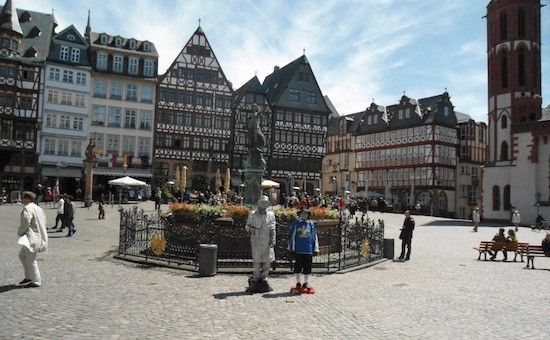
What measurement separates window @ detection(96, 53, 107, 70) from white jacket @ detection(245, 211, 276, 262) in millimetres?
46149

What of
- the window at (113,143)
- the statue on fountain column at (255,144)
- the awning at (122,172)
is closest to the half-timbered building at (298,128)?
the awning at (122,172)

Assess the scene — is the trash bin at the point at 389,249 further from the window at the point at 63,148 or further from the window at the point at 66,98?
the window at the point at 66,98

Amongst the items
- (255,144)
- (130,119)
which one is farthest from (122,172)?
(255,144)

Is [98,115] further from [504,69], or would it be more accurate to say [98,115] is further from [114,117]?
[504,69]

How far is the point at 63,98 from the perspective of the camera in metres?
49.3

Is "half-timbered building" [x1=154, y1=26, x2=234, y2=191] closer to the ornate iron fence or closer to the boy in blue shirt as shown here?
the ornate iron fence

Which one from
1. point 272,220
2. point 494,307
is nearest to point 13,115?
point 272,220

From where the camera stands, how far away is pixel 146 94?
5250cm

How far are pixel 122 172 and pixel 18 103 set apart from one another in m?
11.6

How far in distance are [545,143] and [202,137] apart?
33739mm

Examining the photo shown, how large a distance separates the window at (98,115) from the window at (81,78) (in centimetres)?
280

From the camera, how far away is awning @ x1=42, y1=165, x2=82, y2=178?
47188 mm

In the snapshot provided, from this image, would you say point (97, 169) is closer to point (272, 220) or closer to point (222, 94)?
point (222, 94)

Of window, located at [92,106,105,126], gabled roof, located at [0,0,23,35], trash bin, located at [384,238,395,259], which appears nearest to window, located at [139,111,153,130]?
window, located at [92,106,105,126]
